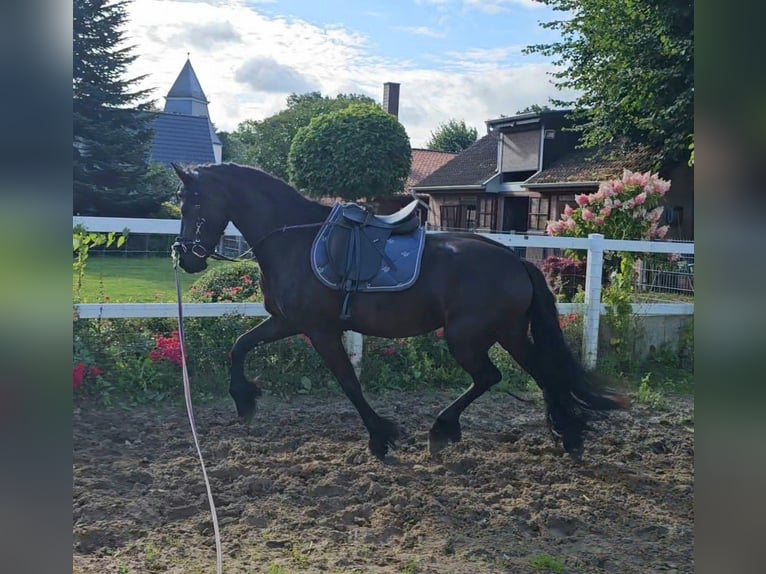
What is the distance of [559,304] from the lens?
291 inches

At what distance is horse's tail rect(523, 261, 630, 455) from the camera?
14.9 feet

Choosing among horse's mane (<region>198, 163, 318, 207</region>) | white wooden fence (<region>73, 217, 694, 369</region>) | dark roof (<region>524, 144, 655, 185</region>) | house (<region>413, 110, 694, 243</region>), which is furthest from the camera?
house (<region>413, 110, 694, 243</region>)

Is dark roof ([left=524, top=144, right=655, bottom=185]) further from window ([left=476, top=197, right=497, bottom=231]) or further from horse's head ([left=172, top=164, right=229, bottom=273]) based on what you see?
horse's head ([left=172, top=164, right=229, bottom=273])

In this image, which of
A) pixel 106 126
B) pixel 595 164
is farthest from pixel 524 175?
pixel 106 126

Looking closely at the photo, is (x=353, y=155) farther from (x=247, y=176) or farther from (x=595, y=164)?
(x=247, y=176)

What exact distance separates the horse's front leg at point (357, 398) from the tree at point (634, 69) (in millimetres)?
11260

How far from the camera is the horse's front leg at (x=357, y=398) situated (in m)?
4.43

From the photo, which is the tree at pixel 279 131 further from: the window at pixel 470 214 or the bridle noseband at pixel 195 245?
the bridle noseband at pixel 195 245

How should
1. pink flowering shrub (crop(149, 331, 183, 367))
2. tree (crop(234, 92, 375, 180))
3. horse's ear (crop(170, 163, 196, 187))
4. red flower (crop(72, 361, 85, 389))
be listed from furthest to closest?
tree (crop(234, 92, 375, 180))
pink flowering shrub (crop(149, 331, 183, 367))
red flower (crop(72, 361, 85, 389))
horse's ear (crop(170, 163, 196, 187))

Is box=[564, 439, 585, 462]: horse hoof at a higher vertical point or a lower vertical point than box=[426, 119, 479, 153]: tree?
lower

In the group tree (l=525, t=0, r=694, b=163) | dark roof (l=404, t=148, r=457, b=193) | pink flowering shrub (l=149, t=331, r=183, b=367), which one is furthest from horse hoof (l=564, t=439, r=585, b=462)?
dark roof (l=404, t=148, r=457, b=193)

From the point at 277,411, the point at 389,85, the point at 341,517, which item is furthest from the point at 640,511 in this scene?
the point at 389,85
